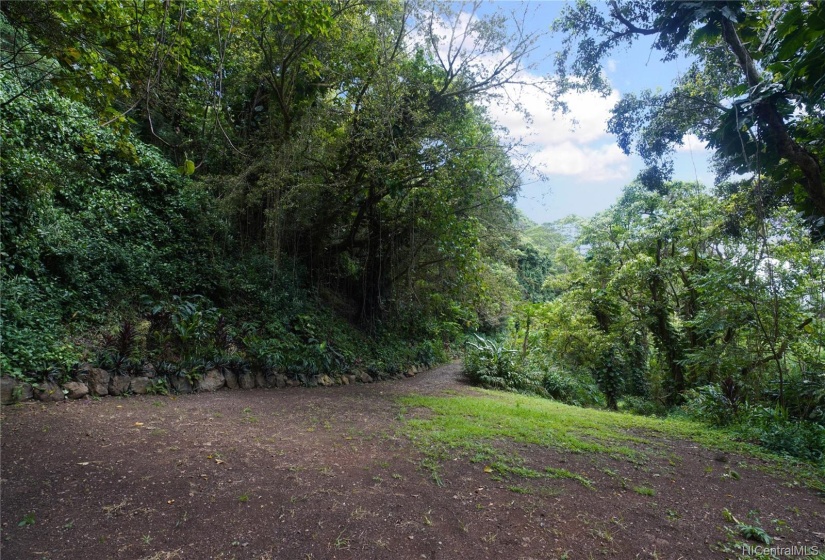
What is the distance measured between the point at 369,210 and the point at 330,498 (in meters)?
7.44

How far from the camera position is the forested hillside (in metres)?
4.48

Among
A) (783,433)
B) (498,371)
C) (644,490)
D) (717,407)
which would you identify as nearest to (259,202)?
(498,371)

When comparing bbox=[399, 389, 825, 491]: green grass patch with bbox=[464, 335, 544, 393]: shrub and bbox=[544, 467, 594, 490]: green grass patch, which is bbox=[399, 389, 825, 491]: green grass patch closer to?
bbox=[544, 467, 594, 490]: green grass patch

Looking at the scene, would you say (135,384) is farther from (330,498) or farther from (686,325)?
(686,325)

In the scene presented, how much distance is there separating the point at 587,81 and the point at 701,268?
717 centimetres

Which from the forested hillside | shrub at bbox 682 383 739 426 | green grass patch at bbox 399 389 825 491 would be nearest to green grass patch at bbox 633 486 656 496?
green grass patch at bbox 399 389 825 491

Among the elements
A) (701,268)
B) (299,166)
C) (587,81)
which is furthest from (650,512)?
(701,268)

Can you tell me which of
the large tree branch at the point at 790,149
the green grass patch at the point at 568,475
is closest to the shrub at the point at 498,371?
the green grass patch at the point at 568,475

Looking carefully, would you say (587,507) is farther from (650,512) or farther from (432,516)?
(432,516)

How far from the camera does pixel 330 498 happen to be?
113 inches

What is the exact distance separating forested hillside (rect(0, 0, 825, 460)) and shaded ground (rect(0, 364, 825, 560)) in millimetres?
1792

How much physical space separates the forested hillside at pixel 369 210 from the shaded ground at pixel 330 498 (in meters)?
1.79

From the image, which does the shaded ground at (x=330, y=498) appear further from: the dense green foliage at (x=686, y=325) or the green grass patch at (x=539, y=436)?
the dense green foliage at (x=686, y=325)

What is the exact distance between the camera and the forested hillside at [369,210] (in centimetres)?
448
